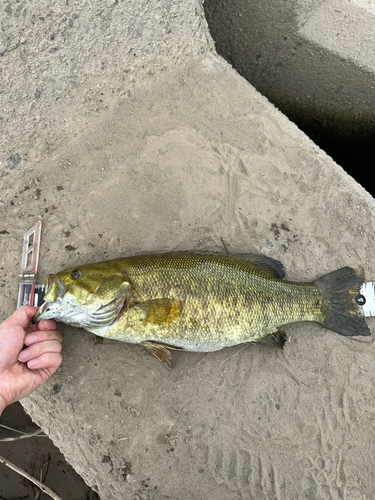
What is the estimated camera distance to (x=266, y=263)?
2.86 meters

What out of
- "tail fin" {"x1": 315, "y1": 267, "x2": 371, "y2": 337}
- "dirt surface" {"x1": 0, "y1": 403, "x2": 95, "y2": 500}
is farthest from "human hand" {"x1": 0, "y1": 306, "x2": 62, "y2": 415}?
"tail fin" {"x1": 315, "y1": 267, "x2": 371, "y2": 337}

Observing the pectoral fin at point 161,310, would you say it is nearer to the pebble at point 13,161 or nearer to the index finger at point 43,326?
the index finger at point 43,326

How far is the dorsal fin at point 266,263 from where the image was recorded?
9.30 feet

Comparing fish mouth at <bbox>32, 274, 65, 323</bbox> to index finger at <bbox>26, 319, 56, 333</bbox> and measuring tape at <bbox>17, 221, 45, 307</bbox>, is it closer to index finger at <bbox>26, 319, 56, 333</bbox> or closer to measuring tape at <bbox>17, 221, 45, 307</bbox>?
index finger at <bbox>26, 319, 56, 333</bbox>

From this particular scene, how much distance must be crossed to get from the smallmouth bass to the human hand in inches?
5.4

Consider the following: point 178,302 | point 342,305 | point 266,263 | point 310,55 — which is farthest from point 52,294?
point 310,55

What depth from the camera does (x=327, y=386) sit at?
2.90 m

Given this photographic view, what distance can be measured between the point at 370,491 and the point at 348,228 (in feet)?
7.51

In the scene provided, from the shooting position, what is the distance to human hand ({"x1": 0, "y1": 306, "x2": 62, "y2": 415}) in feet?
7.64

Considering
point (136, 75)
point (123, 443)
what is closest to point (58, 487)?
point (123, 443)

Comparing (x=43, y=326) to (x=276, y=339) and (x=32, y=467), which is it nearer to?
(x=276, y=339)

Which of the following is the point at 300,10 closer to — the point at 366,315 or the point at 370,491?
the point at 366,315

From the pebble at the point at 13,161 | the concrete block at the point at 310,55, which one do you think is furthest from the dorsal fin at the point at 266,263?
the concrete block at the point at 310,55

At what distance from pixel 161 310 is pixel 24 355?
106 centimetres
